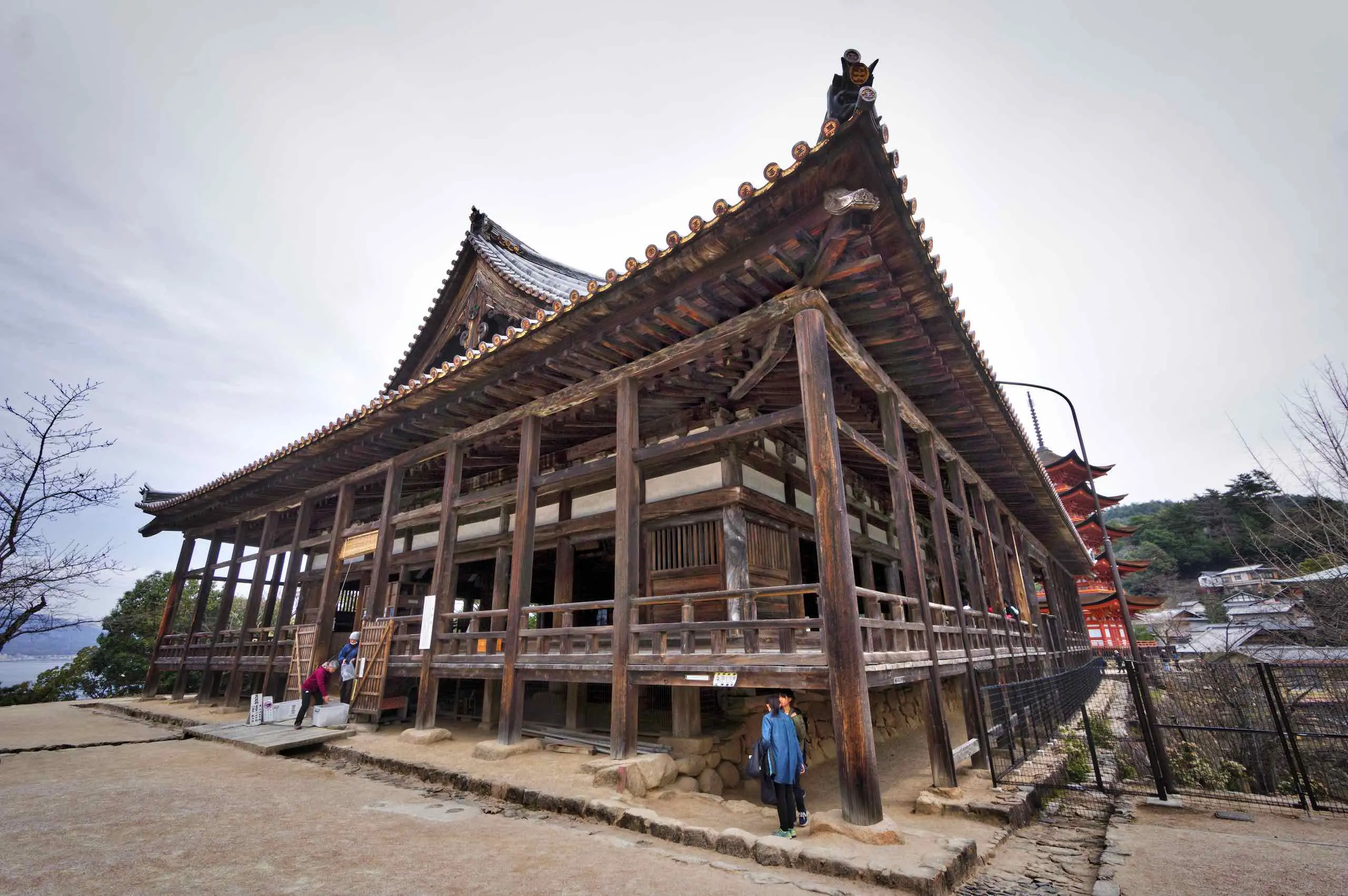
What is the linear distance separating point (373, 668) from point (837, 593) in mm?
9117

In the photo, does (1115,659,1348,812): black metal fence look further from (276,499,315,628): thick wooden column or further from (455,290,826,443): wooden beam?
(276,499,315,628): thick wooden column

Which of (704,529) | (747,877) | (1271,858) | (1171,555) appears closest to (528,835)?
(747,877)

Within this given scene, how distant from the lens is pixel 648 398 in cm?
1000

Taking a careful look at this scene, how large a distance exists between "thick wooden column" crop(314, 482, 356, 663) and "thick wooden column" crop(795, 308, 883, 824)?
35.4 ft

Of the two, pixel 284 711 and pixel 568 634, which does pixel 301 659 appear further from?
pixel 568 634

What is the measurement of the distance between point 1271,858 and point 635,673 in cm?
637

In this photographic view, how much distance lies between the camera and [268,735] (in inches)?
377

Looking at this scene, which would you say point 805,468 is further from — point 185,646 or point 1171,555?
point 1171,555

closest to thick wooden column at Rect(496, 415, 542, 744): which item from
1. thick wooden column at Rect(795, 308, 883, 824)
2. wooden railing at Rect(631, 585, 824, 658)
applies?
wooden railing at Rect(631, 585, 824, 658)

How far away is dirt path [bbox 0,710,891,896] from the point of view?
13.8 feet

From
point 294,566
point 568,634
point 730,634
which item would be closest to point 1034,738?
point 730,634

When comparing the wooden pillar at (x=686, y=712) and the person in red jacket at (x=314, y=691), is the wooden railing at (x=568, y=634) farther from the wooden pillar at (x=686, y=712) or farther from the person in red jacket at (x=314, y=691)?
the person in red jacket at (x=314, y=691)

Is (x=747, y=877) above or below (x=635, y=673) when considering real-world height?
below

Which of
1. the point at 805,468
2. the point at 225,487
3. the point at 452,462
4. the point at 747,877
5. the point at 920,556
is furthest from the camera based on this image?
the point at 225,487
